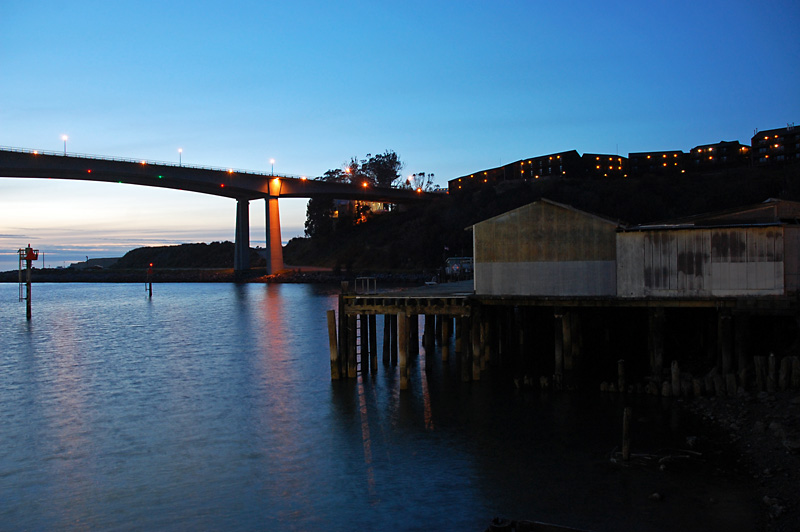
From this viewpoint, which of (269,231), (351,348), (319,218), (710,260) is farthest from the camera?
(319,218)

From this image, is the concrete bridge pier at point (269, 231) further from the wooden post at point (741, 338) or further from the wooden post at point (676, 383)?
the wooden post at point (741, 338)

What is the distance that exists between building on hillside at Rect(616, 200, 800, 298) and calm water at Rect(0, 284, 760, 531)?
4318 millimetres

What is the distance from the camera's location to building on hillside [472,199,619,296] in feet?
74.3

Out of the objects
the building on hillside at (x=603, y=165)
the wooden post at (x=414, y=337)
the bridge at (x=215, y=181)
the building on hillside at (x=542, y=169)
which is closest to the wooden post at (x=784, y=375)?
the wooden post at (x=414, y=337)

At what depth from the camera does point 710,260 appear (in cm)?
2128

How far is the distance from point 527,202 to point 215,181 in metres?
51.1

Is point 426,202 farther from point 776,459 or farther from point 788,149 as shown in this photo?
point 776,459

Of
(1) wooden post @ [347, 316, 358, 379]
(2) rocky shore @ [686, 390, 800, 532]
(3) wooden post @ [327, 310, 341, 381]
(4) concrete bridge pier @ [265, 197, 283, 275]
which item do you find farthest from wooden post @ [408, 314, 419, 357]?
(4) concrete bridge pier @ [265, 197, 283, 275]

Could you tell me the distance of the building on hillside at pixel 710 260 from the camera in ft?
67.7

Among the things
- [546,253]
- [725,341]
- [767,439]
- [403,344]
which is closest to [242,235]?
[403,344]

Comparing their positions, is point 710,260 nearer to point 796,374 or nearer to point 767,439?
point 796,374

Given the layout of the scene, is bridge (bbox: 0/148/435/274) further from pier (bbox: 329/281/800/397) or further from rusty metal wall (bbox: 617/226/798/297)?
rusty metal wall (bbox: 617/226/798/297)

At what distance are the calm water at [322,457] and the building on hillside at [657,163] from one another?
11731 cm

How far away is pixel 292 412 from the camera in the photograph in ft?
77.2
